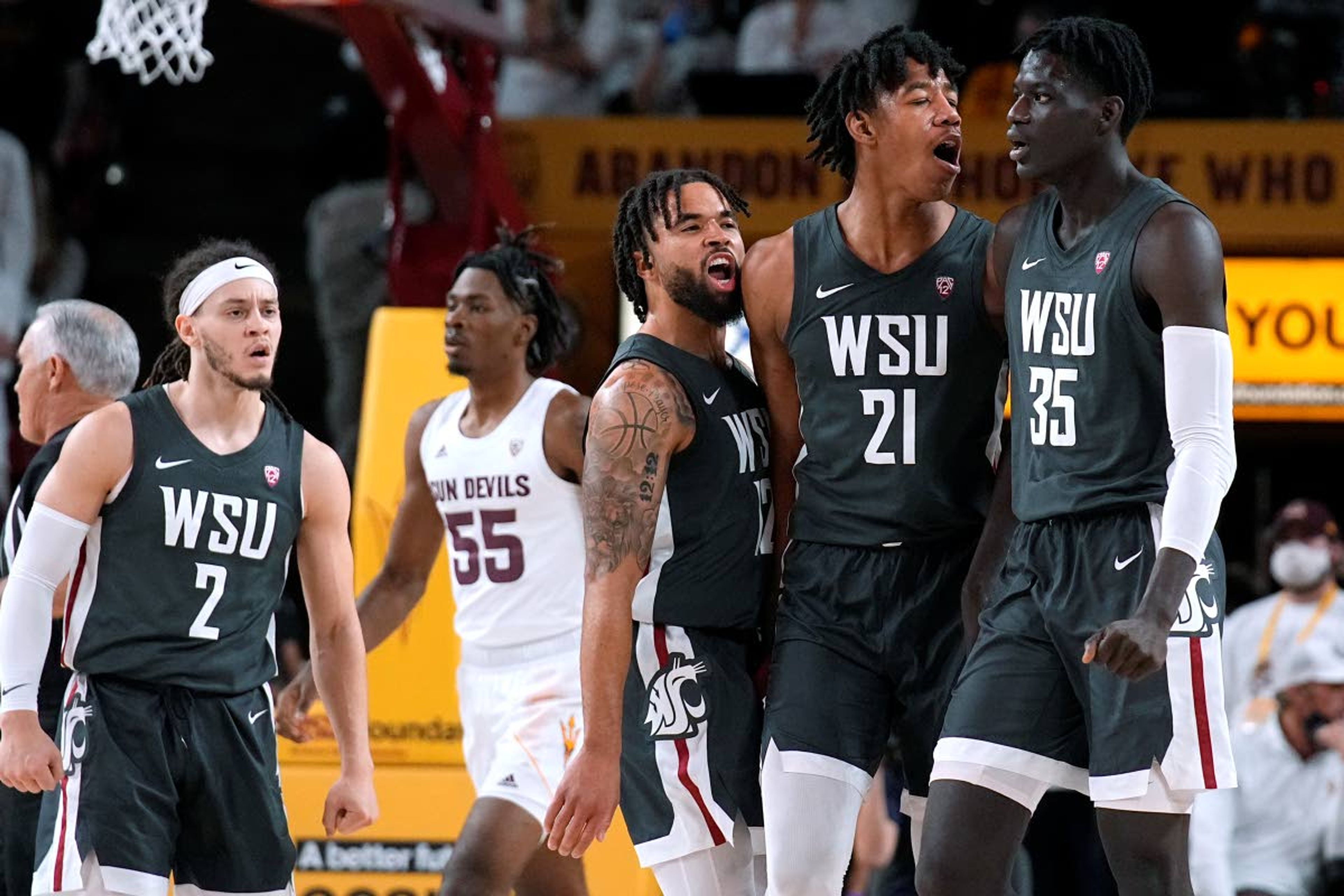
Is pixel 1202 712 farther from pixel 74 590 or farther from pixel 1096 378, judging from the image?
pixel 74 590

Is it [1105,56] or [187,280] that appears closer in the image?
[1105,56]

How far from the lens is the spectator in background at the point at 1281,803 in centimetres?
759

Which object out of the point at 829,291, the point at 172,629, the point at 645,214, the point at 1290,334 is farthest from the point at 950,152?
the point at 1290,334

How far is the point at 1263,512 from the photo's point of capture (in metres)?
11.6

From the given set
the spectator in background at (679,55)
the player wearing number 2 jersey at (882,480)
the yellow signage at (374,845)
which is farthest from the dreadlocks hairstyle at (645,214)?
the spectator in background at (679,55)

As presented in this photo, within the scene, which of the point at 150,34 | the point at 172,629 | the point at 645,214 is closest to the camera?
the point at 172,629

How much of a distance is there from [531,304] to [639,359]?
6.29ft

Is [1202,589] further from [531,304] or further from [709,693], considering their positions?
[531,304]

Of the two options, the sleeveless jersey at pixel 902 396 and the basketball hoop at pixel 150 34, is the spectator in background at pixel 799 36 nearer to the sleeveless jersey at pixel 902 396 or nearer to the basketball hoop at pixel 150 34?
the basketball hoop at pixel 150 34

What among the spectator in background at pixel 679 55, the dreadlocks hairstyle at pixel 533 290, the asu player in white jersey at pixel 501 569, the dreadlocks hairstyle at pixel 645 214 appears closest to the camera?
the dreadlocks hairstyle at pixel 645 214

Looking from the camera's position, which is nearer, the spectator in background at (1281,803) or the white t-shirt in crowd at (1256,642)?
the spectator in background at (1281,803)

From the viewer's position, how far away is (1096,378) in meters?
4.05

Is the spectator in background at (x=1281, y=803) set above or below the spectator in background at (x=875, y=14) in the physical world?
below

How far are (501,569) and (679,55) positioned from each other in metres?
5.40
